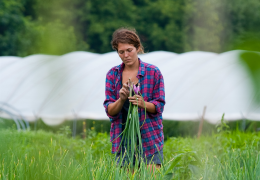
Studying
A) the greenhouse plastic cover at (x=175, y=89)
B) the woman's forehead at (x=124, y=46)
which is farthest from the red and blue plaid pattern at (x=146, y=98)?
the greenhouse plastic cover at (x=175, y=89)

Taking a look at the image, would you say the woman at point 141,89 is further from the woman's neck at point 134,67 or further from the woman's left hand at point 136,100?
the woman's left hand at point 136,100

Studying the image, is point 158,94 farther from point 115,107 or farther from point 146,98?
point 115,107

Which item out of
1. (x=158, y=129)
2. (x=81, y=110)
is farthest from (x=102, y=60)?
(x=158, y=129)

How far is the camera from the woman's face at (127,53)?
1.89m

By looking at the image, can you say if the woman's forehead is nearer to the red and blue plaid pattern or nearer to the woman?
the woman

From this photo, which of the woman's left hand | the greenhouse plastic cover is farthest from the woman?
the greenhouse plastic cover

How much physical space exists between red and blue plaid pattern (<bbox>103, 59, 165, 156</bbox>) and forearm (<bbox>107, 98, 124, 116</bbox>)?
53 millimetres

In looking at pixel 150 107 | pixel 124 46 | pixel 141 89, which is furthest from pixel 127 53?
pixel 150 107

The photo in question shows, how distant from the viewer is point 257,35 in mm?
302

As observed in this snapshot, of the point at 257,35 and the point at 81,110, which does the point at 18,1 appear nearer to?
the point at 257,35

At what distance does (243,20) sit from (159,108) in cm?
158

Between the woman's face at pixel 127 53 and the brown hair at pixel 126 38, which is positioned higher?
the brown hair at pixel 126 38

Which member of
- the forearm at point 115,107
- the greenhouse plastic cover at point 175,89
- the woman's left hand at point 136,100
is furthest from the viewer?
the greenhouse plastic cover at point 175,89

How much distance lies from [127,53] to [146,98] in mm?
296
